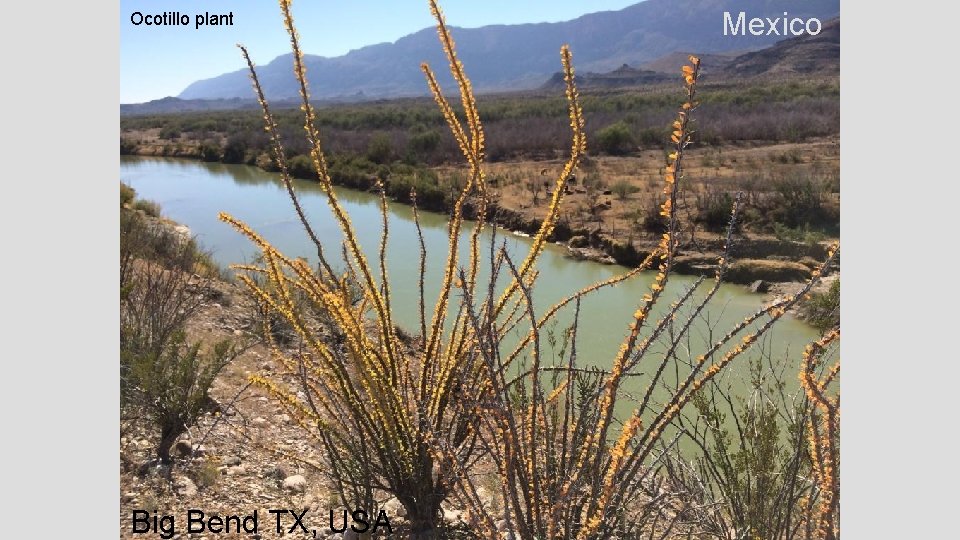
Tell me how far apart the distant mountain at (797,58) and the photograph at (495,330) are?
2871cm

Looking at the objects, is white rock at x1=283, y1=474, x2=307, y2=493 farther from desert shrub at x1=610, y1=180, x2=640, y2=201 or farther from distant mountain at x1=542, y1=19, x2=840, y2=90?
distant mountain at x1=542, y1=19, x2=840, y2=90

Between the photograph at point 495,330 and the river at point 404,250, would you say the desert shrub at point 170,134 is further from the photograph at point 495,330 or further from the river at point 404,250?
the river at point 404,250

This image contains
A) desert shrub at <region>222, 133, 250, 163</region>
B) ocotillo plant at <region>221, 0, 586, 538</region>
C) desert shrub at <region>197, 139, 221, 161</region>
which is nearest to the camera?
ocotillo plant at <region>221, 0, 586, 538</region>

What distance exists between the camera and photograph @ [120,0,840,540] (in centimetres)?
176

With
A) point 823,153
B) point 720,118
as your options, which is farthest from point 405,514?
point 720,118

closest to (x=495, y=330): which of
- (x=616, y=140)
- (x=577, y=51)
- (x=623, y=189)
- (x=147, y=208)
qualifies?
(x=623, y=189)

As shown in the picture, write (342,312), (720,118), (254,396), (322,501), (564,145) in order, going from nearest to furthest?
(342,312) < (322,501) < (254,396) < (564,145) < (720,118)

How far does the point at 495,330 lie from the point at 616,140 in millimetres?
19225

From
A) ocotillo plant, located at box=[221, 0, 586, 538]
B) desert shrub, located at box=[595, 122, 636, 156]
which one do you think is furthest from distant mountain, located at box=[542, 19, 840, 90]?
ocotillo plant, located at box=[221, 0, 586, 538]

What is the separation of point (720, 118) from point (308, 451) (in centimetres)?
2290

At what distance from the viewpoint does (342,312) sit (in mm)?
1981

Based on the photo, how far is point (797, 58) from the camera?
52031 millimetres

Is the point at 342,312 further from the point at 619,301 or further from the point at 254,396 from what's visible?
the point at 619,301

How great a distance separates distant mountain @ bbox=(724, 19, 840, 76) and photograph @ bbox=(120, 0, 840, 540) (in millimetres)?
28708
